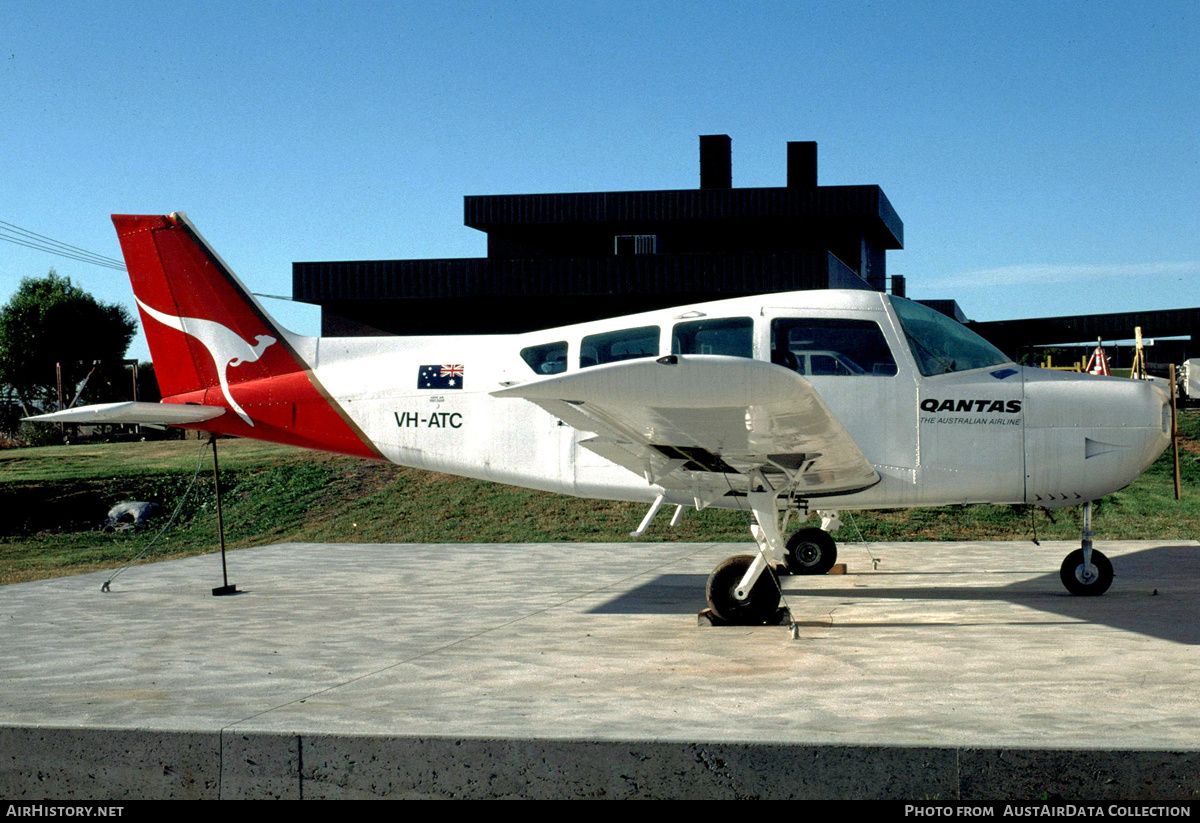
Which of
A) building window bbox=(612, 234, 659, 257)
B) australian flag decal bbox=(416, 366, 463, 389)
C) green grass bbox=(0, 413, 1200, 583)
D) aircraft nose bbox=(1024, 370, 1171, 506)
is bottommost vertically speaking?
green grass bbox=(0, 413, 1200, 583)

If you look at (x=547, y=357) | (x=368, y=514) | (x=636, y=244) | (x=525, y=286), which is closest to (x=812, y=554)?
(x=547, y=357)

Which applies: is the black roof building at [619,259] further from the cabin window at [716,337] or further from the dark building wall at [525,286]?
the cabin window at [716,337]

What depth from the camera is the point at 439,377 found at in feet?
34.1

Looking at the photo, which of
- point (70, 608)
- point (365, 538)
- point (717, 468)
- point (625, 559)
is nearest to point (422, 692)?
point (717, 468)

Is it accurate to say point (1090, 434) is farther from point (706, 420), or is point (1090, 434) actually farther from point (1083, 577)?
point (706, 420)

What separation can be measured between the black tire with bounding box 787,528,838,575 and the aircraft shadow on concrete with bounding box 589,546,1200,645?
10.4 inches

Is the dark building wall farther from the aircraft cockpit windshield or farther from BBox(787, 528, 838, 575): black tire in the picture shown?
the aircraft cockpit windshield

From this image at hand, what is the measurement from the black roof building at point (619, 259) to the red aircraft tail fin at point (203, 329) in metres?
19.3

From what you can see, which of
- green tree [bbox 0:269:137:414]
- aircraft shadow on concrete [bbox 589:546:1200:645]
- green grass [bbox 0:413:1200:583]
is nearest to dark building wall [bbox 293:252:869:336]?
green grass [bbox 0:413:1200:583]

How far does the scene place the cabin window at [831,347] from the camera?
9.22 meters

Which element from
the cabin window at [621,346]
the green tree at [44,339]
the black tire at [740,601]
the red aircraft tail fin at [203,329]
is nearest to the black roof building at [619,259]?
the red aircraft tail fin at [203,329]

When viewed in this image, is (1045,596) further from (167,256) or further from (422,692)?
(167,256)

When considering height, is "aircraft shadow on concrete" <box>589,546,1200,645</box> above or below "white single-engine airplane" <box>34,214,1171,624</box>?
below

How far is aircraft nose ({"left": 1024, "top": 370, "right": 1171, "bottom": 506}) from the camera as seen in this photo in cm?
907
